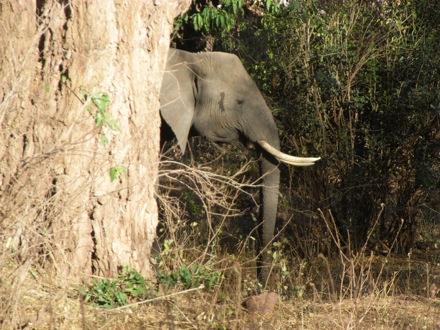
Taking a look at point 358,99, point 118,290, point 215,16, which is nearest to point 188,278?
point 118,290

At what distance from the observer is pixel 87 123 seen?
21.7 feet

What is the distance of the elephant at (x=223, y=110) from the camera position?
8.84 metres

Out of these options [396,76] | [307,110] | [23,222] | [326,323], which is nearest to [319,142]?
[307,110]

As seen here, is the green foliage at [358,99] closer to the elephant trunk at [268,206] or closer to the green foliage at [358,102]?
the green foliage at [358,102]

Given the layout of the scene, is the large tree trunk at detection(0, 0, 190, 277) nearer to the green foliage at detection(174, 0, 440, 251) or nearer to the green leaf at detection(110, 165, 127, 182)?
the green leaf at detection(110, 165, 127, 182)

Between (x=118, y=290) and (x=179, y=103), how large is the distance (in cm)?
285

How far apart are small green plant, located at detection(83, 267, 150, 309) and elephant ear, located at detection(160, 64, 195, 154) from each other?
2249 mm

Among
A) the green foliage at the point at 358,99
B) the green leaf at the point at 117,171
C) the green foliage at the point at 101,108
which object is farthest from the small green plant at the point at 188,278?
the green foliage at the point at 358,99

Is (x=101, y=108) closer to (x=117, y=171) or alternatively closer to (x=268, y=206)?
(x=117, y=171)

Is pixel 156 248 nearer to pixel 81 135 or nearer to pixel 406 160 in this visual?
pixel 81 135

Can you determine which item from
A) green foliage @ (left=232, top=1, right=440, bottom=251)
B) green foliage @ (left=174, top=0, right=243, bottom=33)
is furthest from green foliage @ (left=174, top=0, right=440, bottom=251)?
green foliage @ (left=174, top=0, right=243, bottom=33)

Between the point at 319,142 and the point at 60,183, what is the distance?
4.60 meters

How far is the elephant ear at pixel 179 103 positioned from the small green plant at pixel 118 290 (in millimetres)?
2249

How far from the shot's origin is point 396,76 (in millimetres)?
10164
